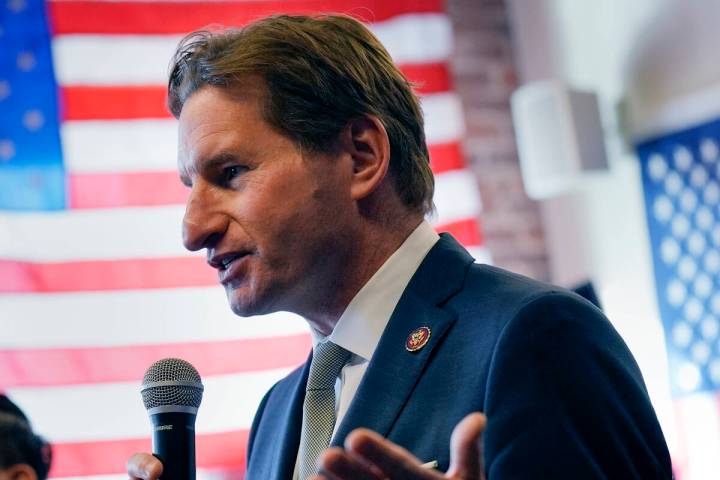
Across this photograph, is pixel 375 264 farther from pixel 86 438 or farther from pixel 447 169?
pixel 447 169

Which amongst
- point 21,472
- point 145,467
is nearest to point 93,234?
point 21,472

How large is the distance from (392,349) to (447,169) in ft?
9.03

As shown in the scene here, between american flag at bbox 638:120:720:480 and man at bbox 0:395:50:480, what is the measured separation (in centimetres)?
257

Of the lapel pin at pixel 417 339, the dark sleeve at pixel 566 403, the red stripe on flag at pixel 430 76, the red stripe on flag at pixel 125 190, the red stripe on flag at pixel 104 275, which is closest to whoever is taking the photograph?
the dark sleeve at pixel 566 403

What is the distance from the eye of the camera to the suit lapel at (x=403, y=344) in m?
1.44

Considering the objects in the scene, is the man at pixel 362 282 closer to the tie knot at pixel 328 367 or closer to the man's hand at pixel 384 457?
the tie knot at pixel 328 367

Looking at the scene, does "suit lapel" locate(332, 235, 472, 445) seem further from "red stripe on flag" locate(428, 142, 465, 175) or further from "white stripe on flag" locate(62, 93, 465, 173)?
"red stripe on flag" locate(428, 142, 465, 175)

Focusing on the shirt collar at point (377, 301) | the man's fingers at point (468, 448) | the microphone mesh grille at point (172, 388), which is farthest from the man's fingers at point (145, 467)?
the man's fingers at point (468, 448)

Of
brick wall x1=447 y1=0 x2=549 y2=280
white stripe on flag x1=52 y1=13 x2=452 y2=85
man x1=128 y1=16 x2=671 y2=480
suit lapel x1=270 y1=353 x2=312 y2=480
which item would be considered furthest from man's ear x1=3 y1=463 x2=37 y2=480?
brick wall x1=447 y1=0 x2=549 y2=280

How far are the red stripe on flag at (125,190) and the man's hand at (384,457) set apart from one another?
9.76ft

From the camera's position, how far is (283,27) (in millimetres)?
1747

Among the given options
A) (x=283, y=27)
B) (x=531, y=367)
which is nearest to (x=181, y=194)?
(x=283, y=27)

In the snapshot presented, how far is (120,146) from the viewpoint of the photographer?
389 centimetres

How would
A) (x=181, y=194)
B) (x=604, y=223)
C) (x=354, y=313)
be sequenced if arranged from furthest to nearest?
(x=604, y=223) < (x=181, y=194) < (x=354, y=313)
